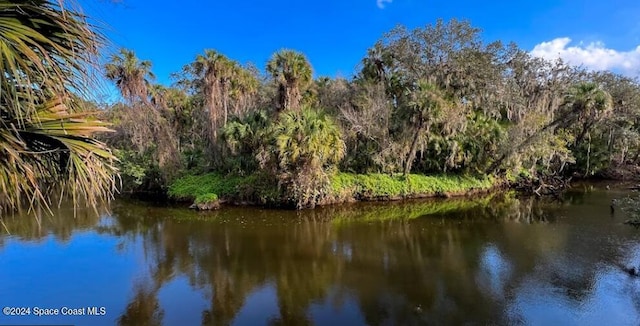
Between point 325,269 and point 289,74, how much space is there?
11662 millimetres

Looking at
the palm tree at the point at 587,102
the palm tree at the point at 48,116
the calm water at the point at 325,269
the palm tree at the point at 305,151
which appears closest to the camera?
the palm tree at the point at 48,116

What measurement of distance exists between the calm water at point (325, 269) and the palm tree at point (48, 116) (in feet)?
18.4

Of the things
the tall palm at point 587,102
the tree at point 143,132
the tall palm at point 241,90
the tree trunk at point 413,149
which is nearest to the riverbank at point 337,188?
the tree trunk at point 413,149

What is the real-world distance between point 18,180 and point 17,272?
969cm

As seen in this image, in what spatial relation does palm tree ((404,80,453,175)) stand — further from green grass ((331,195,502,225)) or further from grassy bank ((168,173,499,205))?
green grass ((331,195,502,225))

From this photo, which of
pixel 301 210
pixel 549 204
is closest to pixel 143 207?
pixel 301 210

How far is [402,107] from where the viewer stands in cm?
2134

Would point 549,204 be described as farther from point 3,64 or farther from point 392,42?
point 3,64

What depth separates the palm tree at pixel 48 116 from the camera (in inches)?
99.2

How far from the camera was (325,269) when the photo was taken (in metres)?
10.7

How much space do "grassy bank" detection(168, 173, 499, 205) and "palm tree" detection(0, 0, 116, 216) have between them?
15825 millimetres

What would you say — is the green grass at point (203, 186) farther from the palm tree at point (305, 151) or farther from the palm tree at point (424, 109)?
the palm tree at point (424, 109)

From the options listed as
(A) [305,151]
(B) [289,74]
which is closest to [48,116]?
(A) [305,151]

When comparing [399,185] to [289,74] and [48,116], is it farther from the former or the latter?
[48,116]
